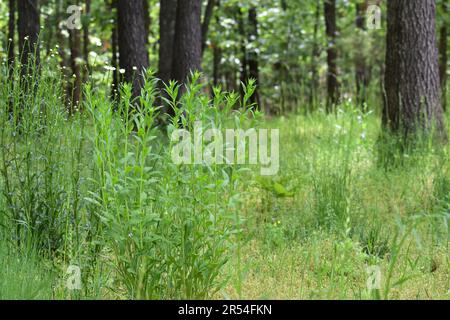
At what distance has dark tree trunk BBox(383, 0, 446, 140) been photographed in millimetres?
7191

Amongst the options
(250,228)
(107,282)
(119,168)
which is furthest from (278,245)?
(119,168)

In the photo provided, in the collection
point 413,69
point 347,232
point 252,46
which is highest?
point 252,46

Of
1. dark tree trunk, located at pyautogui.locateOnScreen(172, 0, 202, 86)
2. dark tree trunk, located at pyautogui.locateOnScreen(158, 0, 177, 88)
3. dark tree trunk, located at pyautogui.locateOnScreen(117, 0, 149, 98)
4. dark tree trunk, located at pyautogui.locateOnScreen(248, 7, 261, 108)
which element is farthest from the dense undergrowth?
dark tree trunk, located at pyautogui.locateOnScreen(248, 7, 261, 108)

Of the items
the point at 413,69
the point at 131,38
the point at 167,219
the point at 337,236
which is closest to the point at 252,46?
the point at 131,38

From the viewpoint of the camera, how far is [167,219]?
3.08 meters

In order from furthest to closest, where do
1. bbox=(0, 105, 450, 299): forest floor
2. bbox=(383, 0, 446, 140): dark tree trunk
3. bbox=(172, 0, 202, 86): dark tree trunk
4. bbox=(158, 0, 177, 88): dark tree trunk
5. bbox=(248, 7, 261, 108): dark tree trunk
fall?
bbox=(248, 7, 261, 108): dark tree trunk → bbox=(158, 0, 177, 88): dark tree trunk → bbox=(172, 0, 202, 86): dark tree trunk → bbox=(383, 0, 446, 140): dark tree trunk → bbox=(0, 105, 450, 299): forest floor

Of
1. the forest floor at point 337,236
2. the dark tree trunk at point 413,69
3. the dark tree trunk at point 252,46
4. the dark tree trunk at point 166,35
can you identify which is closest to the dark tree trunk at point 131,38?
the dark tree trunk at point 166,35

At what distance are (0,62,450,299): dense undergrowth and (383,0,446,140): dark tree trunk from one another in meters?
1.52

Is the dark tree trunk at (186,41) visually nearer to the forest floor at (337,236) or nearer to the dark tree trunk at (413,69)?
the forest floor at (337,236)

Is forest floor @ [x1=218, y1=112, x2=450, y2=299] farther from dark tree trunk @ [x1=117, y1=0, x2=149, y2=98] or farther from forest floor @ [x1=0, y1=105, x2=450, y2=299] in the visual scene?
dark tree trunk @ [x1=117, y1=0, x2=149, y2=98]

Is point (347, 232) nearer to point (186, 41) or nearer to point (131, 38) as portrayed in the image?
point (186, 41)

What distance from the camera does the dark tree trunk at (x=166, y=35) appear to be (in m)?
11.1

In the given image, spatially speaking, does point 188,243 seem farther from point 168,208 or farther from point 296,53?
point 296,53

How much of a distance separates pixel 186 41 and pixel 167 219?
21.6ft
